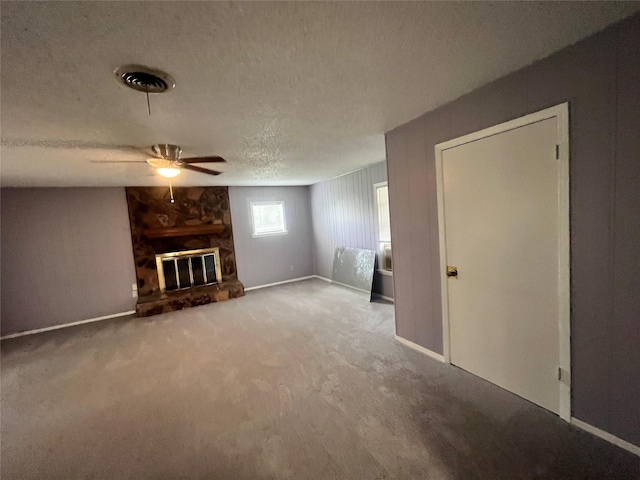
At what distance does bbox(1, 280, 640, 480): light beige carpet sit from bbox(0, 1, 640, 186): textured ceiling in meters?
2.24

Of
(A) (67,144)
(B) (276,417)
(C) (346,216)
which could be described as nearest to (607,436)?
(B) (276,417)

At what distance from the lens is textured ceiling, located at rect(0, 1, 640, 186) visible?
1.09 m

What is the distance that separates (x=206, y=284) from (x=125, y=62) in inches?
188

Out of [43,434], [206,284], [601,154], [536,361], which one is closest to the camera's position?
[601,154]

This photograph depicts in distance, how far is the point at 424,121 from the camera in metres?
2.38

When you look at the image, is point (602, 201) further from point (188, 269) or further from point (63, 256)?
point (63, 256)

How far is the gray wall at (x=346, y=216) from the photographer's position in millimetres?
4609

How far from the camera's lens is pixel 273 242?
6223mm

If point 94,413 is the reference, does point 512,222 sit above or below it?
above

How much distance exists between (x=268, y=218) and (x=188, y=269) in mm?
1980

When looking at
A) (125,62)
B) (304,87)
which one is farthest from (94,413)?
(304,87)

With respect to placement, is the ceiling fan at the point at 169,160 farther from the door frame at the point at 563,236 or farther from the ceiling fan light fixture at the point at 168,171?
the door frame at the point at 563,236

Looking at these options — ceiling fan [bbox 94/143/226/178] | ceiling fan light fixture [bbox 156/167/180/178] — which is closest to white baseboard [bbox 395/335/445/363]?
ceiling fan [bbox 94/143/226/178]

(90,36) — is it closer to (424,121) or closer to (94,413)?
(424,121)
